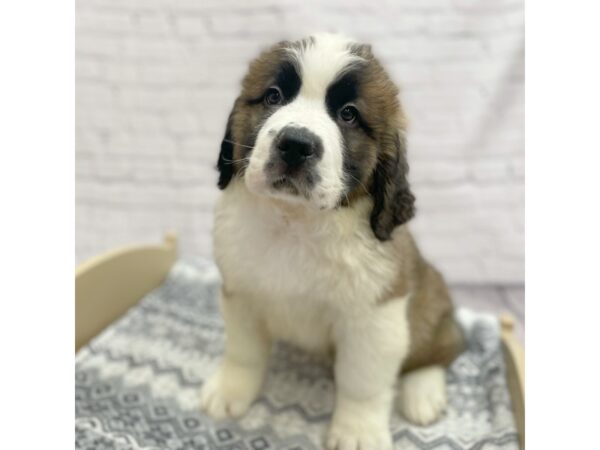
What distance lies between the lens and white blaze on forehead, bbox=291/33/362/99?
5.19 ft

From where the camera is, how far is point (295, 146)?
149cm

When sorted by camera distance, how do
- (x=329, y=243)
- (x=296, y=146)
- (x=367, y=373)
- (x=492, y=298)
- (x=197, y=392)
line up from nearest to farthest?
(x=296, y=146) < (x=329, y=243) < (x=367, y=373) < (x=197, y=392) < (x=492, y=298)

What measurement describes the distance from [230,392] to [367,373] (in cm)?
58

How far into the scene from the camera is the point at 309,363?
→ 8.21 ft

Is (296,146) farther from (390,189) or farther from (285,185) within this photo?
(390,189)

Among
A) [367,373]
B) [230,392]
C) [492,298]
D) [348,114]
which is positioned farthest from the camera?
[492,298]

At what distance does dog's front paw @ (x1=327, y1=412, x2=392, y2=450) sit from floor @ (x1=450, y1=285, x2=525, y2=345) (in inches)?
58.1

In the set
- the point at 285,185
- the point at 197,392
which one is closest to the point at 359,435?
the point at 197,392

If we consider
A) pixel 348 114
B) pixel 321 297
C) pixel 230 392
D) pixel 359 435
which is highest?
pixel 348 114

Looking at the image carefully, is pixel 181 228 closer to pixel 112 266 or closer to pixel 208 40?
pixel 112 266

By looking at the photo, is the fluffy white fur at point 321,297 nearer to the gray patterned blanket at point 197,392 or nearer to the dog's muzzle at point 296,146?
the gray patterned blanket at point 197,392

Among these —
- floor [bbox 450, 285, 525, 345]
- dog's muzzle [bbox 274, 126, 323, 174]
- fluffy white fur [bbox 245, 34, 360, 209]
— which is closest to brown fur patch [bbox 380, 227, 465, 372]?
fluffy white fur [bbox 245, 34, 360, 209]

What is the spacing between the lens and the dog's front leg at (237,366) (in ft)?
7.04

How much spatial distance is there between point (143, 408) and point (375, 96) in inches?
59.1
